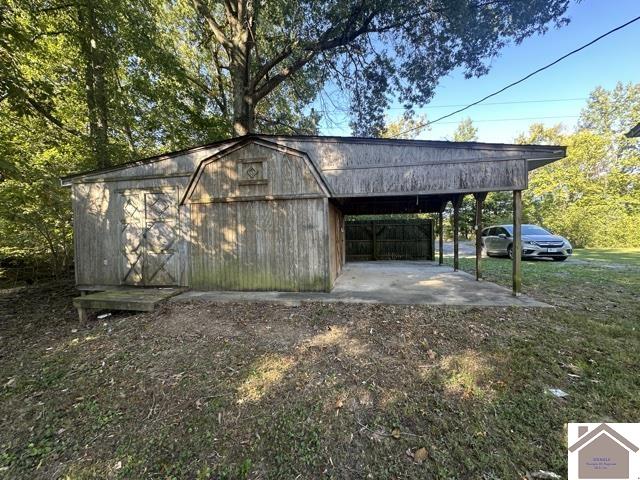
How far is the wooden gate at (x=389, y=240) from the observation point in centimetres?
1219

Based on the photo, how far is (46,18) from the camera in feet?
25.0

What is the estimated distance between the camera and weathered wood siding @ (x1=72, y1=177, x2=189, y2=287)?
6.22m

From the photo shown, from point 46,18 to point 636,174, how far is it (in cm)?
3345

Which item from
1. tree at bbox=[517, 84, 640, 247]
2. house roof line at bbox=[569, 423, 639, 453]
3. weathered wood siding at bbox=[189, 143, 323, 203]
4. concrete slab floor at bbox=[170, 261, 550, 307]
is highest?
tree at bbox=[517, 84, 640, 247]

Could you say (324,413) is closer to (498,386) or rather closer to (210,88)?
(498,386)

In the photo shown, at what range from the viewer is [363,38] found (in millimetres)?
8906

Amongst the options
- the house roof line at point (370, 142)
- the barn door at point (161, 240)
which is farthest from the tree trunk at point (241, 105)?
the barn door at point (161, 240)

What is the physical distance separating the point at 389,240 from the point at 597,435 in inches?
422

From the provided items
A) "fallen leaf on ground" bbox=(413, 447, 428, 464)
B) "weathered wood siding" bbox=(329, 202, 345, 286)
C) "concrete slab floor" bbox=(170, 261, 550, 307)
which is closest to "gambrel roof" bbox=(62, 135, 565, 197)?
"weathered wood siding" bbox=(329, 202, 345, 286)

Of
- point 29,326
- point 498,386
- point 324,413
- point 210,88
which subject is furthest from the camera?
point 210,88

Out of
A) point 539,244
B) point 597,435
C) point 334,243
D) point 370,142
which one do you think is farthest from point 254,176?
point 539,244

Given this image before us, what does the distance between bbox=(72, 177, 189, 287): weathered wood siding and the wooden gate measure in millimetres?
8009

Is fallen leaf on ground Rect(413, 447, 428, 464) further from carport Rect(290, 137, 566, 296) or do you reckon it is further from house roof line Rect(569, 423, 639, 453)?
carport Rect(290, 137, 566, 296)

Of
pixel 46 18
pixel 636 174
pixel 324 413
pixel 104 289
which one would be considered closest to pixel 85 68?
pixel 46 18
